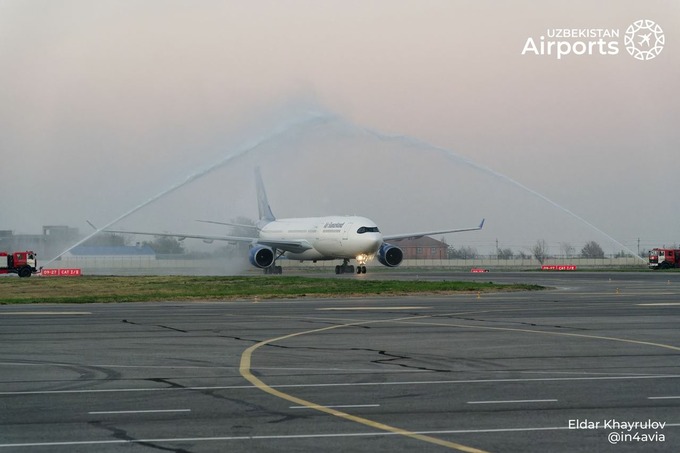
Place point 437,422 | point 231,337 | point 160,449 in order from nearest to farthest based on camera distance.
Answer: point 160,449 < point 437,422 < point 231,337

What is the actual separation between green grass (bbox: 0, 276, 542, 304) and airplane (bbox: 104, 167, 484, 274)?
57.9 ft

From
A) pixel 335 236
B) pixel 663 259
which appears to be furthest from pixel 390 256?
pixel 663 259

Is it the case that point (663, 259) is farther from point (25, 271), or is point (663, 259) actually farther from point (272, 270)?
point (25, 271)

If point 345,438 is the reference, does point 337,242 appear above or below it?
above

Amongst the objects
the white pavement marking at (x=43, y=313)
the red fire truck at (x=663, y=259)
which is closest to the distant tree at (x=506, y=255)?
the red fire truck at (x=663, y=259)

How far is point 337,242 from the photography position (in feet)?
263

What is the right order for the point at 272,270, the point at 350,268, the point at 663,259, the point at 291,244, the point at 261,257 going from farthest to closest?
1. the point at 663,259
2. the point at 350,268
3. the point at 291,244
4. the point at 272,270
5. the point at 261,257

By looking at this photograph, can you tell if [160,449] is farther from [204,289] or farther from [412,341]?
[204,289]

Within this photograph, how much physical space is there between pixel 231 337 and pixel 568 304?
61.1 ft

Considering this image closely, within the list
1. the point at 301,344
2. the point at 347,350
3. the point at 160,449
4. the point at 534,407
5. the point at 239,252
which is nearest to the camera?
the point at 160,449

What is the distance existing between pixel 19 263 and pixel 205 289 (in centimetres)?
3349

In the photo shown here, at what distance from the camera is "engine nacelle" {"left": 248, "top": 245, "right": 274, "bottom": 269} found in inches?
3265

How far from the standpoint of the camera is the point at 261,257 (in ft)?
274

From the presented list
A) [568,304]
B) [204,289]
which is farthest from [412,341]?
[204,289]
